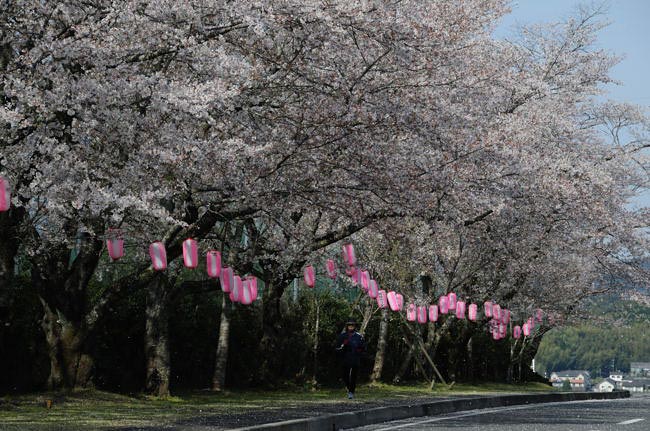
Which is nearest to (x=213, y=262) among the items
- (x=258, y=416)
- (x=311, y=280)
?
(x=258, y=416)

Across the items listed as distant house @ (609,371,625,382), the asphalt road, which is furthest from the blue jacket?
distant house @ (609,371,625,382)

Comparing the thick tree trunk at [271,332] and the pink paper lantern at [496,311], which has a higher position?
the pink paper lantern at [496,311]

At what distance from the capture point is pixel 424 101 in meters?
17.5

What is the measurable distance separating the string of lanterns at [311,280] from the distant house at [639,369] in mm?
116473

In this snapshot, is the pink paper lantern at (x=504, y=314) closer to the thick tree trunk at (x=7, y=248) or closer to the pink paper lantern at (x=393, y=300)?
the pink paper lantern at (x=393, y=300)

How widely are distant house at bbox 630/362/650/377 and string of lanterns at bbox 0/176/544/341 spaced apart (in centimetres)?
11647

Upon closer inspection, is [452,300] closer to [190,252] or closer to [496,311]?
[496,311]

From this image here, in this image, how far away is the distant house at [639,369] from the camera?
152m

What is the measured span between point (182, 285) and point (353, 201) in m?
5.83

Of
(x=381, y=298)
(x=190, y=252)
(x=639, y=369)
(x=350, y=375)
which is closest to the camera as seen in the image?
(x=190, y=252)

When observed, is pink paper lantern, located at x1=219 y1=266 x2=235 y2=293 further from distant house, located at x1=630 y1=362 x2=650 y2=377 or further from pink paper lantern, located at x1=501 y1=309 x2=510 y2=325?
distant house, located at x1=630 y1=362 x2=650 y2=377

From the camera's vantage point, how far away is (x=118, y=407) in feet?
57.0

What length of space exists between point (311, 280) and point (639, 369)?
474 ft

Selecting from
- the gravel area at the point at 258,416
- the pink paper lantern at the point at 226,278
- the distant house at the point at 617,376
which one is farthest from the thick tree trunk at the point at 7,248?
the distant house at the point at 617,376
